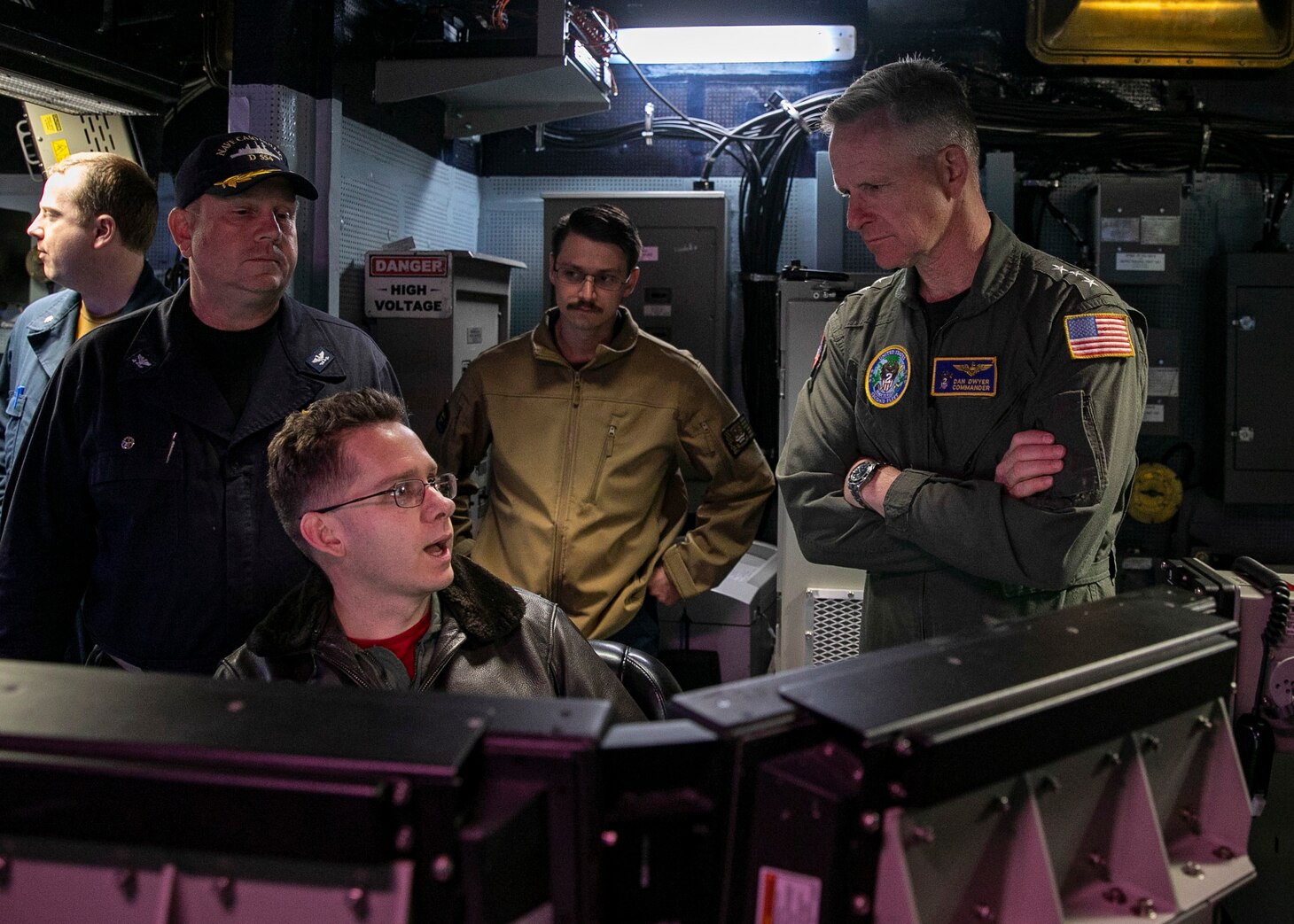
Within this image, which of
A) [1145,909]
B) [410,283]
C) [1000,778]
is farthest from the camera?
[410,283]

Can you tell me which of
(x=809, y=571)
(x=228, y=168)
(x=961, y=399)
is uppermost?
(x=228, y=168)

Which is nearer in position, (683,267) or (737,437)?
(737,437)

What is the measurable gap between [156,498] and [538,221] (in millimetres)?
3260

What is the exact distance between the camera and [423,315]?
370 centimetres

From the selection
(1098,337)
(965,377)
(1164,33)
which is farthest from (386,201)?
(1164,33)

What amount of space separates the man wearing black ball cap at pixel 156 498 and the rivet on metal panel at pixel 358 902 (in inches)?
62.4

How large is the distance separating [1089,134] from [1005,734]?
422 cm

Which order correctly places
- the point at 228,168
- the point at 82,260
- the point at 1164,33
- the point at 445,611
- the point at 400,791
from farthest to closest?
1. the point at 1164,33
2. the point at 82,260
3. the point at 228,168
4. the point at 445,611
5. the point at 400,791

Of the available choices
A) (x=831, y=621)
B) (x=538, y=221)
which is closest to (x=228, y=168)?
(x=831, y=621)

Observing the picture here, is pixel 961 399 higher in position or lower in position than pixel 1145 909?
higher

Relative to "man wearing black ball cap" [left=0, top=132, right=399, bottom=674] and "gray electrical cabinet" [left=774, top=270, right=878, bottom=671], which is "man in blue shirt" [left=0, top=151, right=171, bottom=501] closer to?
"man wearing black ball cap" [left=0, top=132, right=399, bottom=674]

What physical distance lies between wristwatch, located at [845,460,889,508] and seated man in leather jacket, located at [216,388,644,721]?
632 mm

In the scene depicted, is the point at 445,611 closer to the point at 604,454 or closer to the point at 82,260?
the point at 604,454

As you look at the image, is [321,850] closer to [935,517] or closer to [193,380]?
[935,517]
